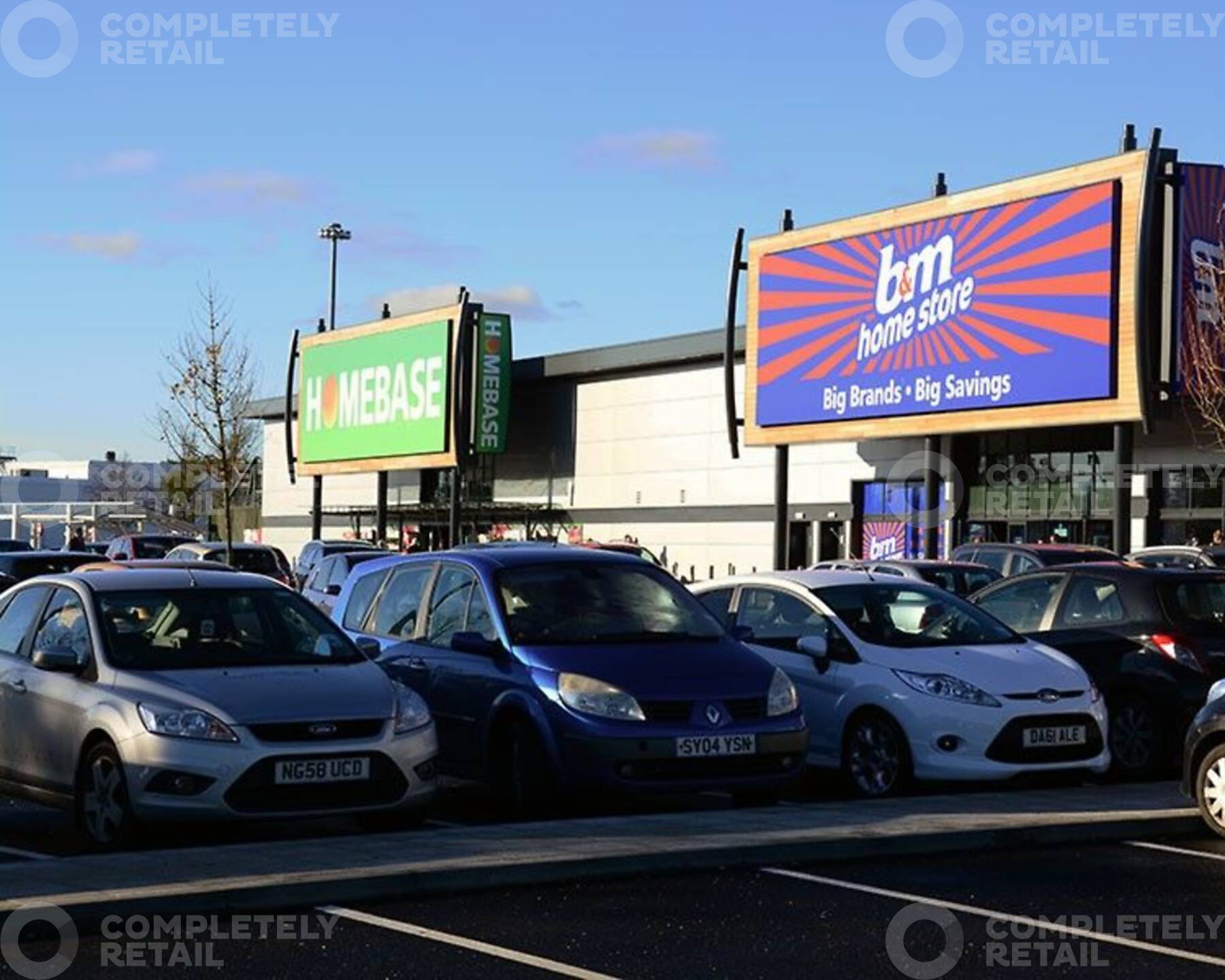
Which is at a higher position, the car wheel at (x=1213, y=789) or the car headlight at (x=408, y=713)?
the car headlight at (x=408, y=713)

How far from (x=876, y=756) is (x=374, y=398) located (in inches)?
1926

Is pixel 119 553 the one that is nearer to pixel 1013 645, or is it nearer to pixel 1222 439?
pixel 1222 439

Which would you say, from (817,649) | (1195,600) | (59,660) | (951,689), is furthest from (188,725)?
(1195,600)

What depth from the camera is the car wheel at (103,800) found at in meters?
10.6

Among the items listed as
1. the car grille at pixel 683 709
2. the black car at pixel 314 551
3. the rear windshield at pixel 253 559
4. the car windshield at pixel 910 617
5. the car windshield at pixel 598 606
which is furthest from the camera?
the black car at pixel 314 551

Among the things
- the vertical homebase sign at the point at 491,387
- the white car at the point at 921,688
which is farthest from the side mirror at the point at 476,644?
the vertical homebase sign at the point at 491,387

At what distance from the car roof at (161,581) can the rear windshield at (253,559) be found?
18.9 meters

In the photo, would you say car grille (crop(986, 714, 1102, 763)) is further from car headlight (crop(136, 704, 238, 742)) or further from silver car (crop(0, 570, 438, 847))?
car headlight (crop(136, 704, 238, 742))

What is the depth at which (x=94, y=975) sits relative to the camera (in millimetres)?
7480

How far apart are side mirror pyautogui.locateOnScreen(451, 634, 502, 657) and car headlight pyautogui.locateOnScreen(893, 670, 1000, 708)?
9.51 feet

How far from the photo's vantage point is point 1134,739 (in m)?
14.9

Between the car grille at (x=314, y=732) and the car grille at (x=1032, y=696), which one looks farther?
the car grille at (x=1032, y=696)

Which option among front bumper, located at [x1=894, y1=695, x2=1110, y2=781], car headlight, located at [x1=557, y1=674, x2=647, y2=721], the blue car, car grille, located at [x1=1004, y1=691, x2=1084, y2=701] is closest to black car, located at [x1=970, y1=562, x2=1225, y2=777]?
car grille, located at [x1=1004, y1=691, x2=1084, y2=701]

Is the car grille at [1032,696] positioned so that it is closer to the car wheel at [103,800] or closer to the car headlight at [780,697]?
the car headlight at [780,697]
